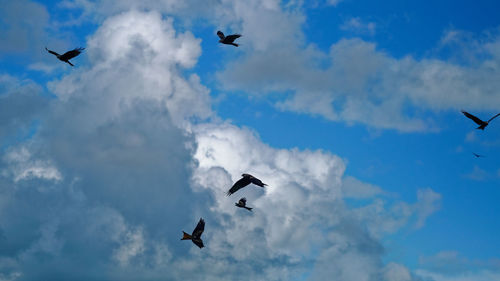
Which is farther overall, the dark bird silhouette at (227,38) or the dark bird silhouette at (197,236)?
the dark bird silhouette at (227,38)

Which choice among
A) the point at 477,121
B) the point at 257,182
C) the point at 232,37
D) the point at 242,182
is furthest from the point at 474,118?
the point at 232,37

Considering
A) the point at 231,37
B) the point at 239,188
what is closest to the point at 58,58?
the point at 231,37

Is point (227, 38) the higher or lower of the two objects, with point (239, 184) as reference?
higher

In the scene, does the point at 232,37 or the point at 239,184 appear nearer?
the point at 239,184

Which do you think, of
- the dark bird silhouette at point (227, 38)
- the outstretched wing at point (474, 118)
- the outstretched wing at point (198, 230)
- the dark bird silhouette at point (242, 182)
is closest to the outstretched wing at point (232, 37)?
the dark bird silhouette at point (227, 38)

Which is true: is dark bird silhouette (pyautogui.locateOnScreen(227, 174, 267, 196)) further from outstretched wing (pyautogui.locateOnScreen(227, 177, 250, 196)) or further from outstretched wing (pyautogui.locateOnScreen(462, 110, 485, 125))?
outstretched wing (pyautogui.locateOnScreen(462, 110, 485, 125))

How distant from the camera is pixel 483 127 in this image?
44.8 metres

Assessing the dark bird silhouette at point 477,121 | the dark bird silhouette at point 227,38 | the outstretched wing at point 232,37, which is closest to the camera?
the dark bird silhouette at point 477,121

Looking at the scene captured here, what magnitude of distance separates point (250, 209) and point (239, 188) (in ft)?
8.41

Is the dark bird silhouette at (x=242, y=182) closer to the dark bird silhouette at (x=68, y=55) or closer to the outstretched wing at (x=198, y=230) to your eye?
the outstretched wing at (x=198, y=230)

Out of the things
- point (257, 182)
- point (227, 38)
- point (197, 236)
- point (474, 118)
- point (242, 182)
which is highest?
point (227, 38)

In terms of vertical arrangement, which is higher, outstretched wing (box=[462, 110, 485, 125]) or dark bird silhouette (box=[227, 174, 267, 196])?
outstretched wing (box=[462, 110, 485, 125])

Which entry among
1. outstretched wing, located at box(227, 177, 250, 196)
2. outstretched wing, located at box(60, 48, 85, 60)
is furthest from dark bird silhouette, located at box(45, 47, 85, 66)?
outstretched wing, located at box(227, 177, 250, 196)

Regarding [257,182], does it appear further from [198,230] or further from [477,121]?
[477,121]
